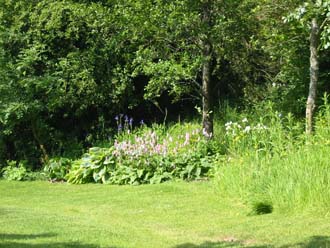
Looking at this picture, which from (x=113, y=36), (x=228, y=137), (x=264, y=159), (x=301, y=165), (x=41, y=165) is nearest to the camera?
(x=301, y=165)

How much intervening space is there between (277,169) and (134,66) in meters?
6.82

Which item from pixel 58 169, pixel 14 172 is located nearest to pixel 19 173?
pixel 14 172

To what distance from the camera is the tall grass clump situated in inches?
294

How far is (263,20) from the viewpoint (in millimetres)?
11727

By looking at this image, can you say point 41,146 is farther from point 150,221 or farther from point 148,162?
point 150,221

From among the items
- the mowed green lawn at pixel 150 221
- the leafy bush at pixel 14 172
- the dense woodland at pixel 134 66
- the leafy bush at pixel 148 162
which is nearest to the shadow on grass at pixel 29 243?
the mowed green lawn at pixel 150 221

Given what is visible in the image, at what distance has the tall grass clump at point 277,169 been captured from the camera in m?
7.47

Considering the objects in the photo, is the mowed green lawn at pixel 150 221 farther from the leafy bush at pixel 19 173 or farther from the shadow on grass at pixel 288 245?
the leafy bush at pixel 19 173

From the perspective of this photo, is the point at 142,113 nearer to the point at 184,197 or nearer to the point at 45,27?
the point at 45,27

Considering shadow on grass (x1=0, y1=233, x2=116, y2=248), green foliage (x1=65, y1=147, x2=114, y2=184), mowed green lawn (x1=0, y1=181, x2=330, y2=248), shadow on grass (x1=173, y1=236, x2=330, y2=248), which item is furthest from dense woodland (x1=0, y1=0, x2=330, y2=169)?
shadow on grass (x1=0, y1=233, x2=116, y2=248)

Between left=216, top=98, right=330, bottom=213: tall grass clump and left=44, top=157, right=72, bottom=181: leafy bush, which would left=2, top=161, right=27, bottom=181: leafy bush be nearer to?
left=44, top=157, right=72, bottom=181: leafy bush

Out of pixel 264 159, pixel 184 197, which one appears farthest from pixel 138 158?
pixel 264 159

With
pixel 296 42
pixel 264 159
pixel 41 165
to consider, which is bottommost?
pixel 41 165

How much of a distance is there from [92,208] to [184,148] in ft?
10.4
